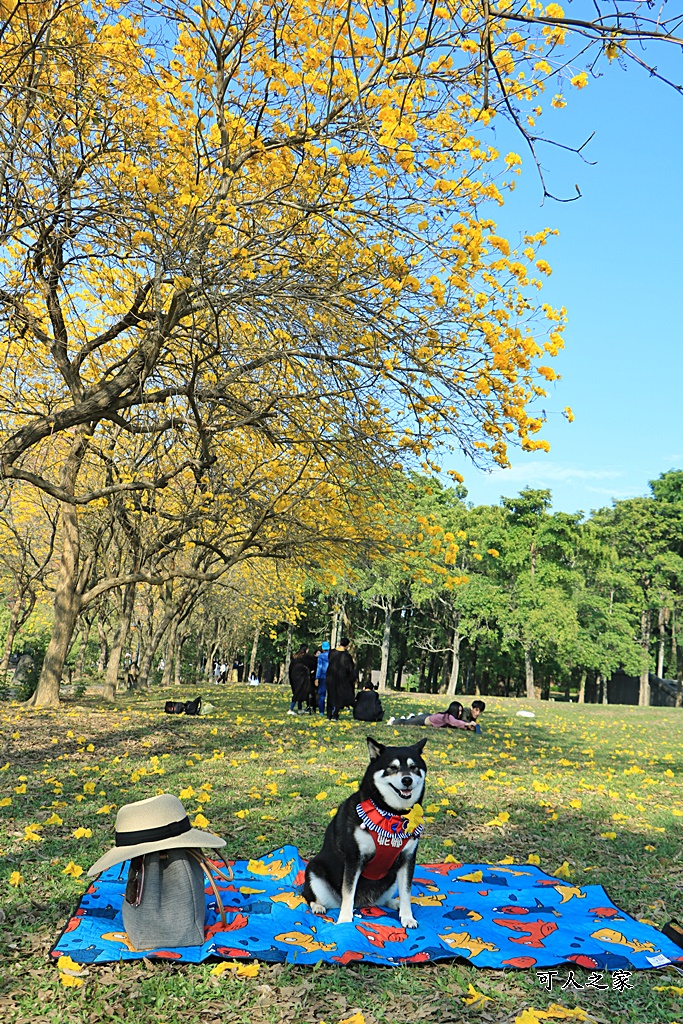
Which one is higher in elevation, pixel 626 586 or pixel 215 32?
pixel 215 32

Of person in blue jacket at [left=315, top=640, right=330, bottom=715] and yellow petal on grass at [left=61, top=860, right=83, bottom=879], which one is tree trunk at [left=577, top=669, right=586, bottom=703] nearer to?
person in blue jacket at [left=315, top=640, right=330, bottom=715]

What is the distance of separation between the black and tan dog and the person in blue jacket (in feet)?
39.9

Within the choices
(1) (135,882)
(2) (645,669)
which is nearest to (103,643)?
(2) (645,669)

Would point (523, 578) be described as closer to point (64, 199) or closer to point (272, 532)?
point (272, 532)

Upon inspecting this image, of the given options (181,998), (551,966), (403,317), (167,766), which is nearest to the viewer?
(181,998)

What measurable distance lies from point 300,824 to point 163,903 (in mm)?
2842

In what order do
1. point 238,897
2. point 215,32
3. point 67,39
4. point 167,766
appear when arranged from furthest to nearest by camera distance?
1. point 167,766
2. point 215,32
3. point 67,39
4. point 238,897

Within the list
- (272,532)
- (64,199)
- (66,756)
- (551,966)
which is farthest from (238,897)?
(272,532)

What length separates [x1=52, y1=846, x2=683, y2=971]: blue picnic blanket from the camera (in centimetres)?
395

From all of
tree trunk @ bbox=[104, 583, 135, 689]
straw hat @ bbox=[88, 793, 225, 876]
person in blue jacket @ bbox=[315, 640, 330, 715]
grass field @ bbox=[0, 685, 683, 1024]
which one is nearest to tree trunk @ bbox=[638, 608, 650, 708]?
grass field @ bbox=[0, 685, 683, 1024]

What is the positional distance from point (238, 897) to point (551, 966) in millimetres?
1892

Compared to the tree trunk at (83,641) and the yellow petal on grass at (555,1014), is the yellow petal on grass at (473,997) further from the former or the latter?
the tree trunk at (83,641)

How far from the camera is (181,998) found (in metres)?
3.51

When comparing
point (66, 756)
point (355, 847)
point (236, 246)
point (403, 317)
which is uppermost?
point (236, 246)
